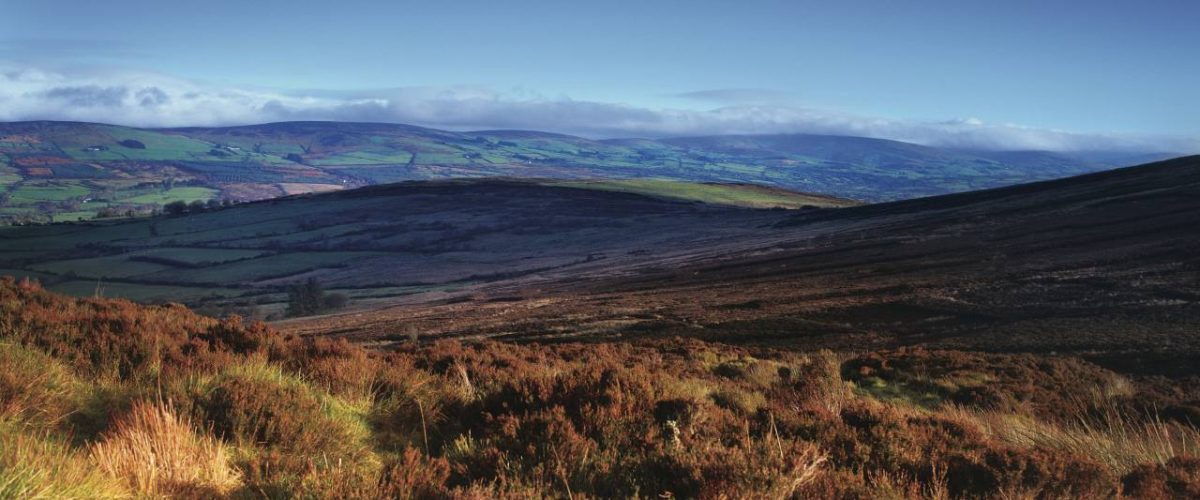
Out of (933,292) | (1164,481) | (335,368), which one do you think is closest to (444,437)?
(335,368)

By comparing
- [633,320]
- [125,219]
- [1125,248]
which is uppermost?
[1125,248]

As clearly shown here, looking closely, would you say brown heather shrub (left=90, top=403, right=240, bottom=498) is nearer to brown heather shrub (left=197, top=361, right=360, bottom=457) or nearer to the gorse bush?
the gorse bush

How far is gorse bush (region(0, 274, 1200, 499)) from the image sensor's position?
4.83 m

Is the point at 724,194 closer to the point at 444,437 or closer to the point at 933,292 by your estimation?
the point at 933,292

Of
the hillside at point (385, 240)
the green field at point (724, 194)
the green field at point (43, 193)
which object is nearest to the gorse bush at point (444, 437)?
the hillside at point (385, 240)

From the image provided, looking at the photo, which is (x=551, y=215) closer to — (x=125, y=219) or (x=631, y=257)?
(x=631, y=257)

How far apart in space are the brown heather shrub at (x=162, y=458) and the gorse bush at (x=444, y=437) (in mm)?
18

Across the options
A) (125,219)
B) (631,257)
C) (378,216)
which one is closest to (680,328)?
(631,257)

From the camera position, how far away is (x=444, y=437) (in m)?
6.89

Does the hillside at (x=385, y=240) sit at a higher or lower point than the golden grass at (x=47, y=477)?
lower

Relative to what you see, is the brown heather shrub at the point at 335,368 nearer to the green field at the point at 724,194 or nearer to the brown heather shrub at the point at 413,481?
the brown heather shrub at the point at 413,481

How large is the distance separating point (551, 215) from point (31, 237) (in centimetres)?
7427

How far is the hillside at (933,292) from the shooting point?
77.2 ft

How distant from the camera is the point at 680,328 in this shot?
1145 inches
